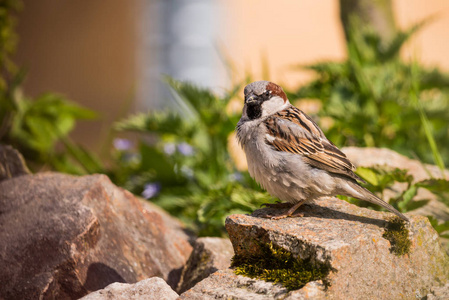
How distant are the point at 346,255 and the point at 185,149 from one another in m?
2.44

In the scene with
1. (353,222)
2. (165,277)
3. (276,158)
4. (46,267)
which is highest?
(276,158)

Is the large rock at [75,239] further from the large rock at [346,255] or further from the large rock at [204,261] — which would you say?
the large rock at [346,255]

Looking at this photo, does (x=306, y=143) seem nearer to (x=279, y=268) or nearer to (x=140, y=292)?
(x=279, y=268)

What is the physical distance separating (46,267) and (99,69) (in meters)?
6.43

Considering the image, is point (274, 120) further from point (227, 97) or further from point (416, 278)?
point (227, 97)

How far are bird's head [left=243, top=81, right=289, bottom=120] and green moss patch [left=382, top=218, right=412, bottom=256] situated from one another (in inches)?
35.5

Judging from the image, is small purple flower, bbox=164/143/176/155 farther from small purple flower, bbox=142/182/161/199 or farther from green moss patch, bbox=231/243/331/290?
green moss patch, bbox=231/243/331/290

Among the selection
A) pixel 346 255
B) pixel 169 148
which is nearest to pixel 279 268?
pixel 346 255

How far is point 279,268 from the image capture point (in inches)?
90.5

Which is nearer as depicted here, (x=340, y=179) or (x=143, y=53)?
(x=340, y=179)

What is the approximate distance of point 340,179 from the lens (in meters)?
2.65

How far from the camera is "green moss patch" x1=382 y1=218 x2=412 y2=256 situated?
2.36 m

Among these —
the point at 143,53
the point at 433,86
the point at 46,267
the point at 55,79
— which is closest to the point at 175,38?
the point at 143,53

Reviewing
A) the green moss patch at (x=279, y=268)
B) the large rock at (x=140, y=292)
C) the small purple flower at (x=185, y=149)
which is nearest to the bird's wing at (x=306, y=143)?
the green moss patch at (x=279, y=268)
